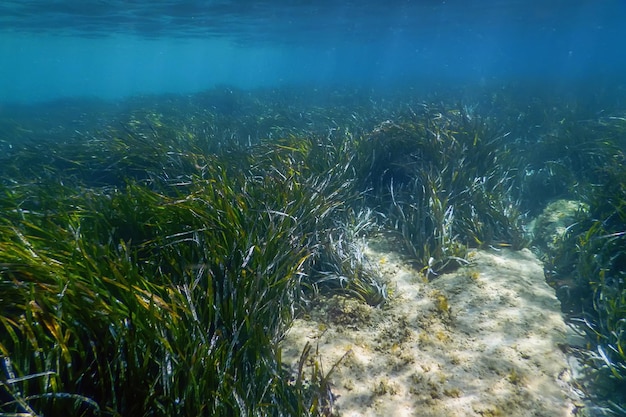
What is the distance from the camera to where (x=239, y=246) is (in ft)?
10.9

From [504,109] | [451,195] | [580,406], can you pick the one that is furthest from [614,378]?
[504,109]

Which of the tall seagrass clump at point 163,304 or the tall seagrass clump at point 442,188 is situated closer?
the tall seagrass clump at point 163,304

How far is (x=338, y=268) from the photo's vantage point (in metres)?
4.39

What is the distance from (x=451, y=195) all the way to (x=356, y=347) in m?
3.75

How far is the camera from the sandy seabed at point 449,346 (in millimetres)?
2953

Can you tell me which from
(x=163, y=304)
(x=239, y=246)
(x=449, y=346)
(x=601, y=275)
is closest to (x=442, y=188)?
(x=601, y=275)

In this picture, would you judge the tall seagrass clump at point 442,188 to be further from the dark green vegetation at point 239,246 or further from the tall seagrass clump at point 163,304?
the tall seagrass clump at point 163,304

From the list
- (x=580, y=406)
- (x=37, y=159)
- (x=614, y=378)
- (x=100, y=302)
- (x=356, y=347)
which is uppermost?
(x=100, y=302)

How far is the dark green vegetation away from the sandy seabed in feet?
0.79

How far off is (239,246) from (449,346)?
2.35 metres

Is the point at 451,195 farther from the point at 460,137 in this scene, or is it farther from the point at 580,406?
the point at 580,406

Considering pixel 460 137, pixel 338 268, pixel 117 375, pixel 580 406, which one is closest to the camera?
pixel 117 375

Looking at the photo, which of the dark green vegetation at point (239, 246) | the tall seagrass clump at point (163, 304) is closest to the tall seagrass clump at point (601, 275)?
the dark green vegetation at point (239, 246)

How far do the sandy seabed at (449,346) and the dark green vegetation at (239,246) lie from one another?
0.24 m
